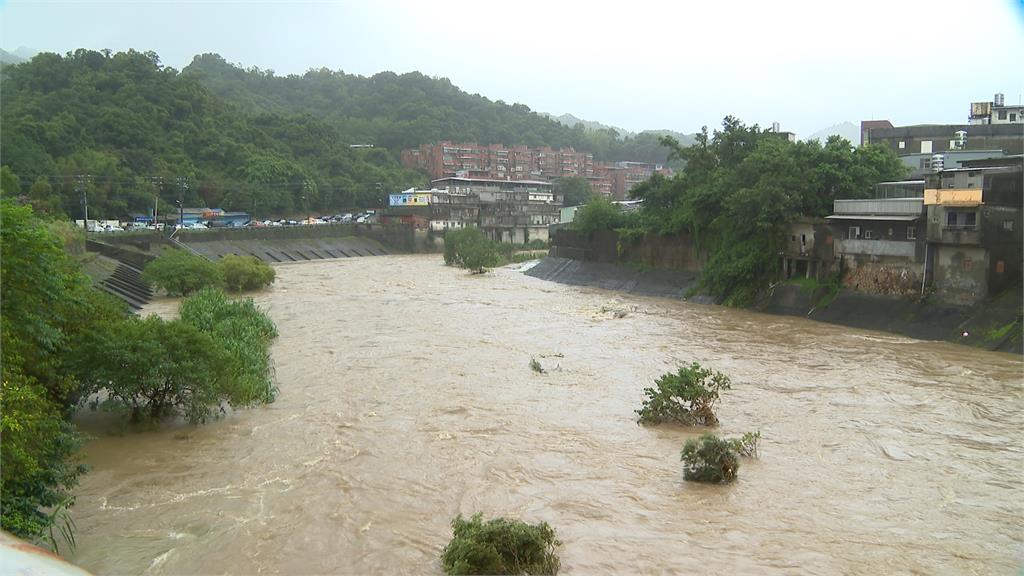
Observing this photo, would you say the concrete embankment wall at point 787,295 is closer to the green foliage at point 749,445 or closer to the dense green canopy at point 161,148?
the green foliage at point 749,445

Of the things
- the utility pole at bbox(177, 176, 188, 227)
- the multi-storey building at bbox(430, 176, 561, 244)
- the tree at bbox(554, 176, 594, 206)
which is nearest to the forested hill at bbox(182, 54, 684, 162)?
the tree at bbox(554, 176, 594, 206)

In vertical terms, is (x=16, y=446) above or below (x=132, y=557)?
above

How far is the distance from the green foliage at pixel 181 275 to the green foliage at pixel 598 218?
18.5 m

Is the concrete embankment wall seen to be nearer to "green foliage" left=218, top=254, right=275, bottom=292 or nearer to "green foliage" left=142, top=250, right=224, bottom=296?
"green foliage" left=218, top=254, right=275, bottom=292

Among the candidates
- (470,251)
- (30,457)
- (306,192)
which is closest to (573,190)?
(306,192)

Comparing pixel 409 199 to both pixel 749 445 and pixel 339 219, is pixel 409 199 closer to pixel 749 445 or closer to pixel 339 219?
pixel 339 219

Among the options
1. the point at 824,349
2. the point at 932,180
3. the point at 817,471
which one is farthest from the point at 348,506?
the point at 932,180

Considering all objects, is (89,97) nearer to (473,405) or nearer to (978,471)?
(473,405)

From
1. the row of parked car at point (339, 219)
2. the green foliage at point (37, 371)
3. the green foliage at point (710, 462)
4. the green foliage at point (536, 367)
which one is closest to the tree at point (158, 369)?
the green foliage at point (37, 371)

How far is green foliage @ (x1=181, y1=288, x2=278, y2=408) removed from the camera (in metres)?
13.2

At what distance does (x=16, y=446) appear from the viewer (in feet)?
24.2

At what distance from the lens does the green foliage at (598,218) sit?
41.5 m

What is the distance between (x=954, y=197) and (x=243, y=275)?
26253mm

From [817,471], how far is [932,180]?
586 inches
